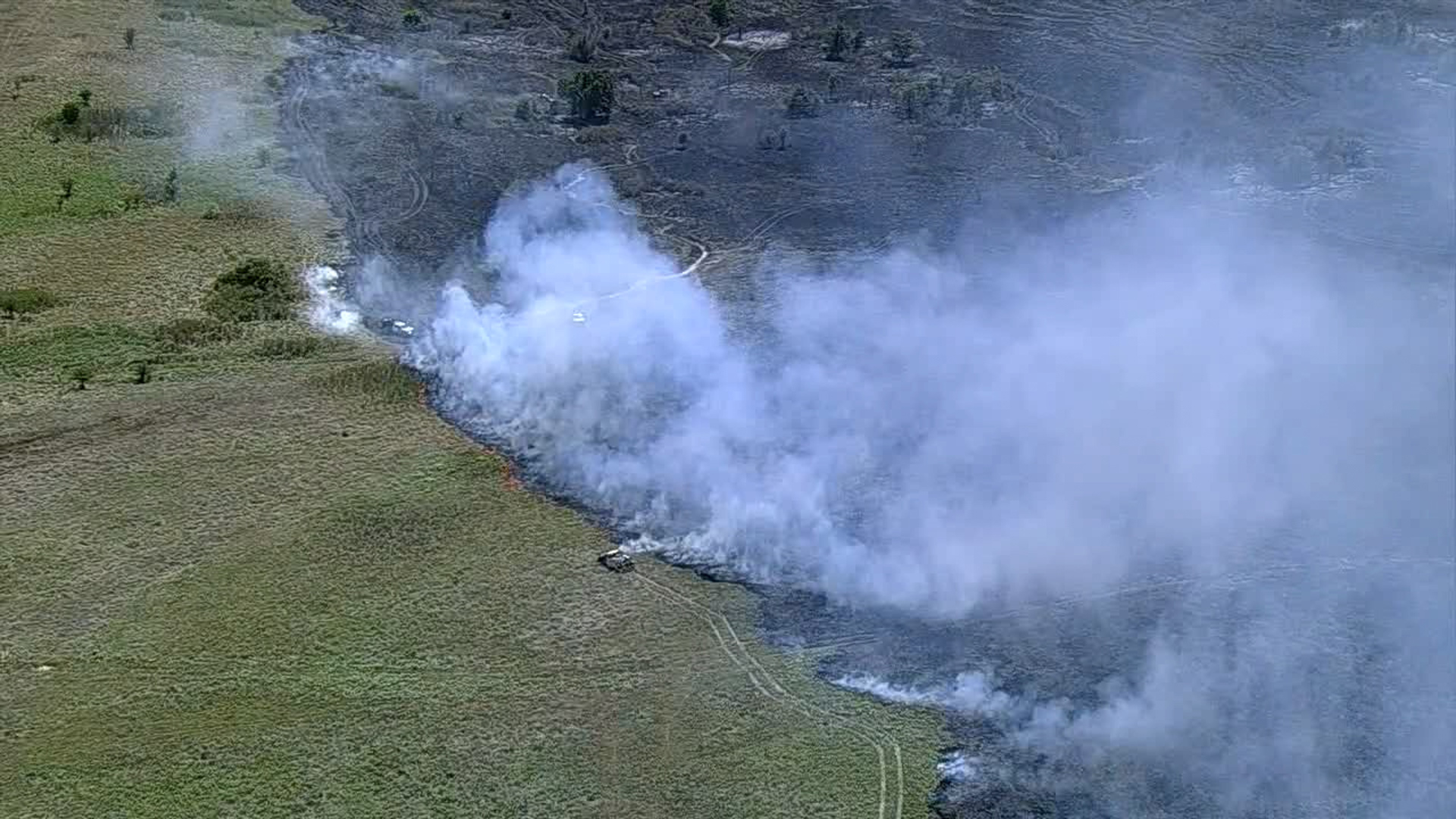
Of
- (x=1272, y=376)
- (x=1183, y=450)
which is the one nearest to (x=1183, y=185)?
(x=1272, y=376)

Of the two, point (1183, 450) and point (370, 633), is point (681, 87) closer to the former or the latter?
point (1183, 450)

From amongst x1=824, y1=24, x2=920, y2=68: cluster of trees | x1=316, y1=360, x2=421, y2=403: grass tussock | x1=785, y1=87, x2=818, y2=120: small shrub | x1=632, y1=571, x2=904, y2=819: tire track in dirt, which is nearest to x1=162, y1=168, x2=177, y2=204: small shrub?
x1=316, y1=360, x2=421, y2=403: grass tussock

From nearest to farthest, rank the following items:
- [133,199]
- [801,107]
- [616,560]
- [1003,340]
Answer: [616,560] → [1003,340] → [133,199] → [801,107]

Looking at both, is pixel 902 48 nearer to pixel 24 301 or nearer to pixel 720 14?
pixel 720 14

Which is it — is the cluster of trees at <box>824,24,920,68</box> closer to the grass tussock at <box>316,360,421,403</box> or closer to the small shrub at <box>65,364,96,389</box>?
the grass tussock at <box>316,360,421,403</box>

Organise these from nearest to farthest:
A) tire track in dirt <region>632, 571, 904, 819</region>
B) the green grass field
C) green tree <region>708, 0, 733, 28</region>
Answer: the green grass field, tire track in dirt <region>632, 571, 904, 819</region>, green tree <region>708, 0, 733, 28</region>

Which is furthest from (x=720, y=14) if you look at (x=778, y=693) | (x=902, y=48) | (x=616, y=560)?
(x=778, y=693)

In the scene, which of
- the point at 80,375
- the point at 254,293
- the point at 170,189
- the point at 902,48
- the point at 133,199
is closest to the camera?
the point at 80,375
